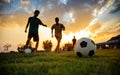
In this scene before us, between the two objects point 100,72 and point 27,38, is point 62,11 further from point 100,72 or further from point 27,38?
point 100,72

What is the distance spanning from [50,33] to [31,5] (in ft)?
8.16

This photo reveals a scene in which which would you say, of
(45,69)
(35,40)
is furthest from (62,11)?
(45,69)

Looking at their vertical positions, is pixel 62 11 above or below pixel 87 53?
above

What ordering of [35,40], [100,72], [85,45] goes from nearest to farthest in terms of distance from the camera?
[100,72]
[85,45]
[35,40]

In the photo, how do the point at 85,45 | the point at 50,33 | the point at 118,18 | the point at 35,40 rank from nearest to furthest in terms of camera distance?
1. the point at 85,45
2. the point at 118,18
3. the point at 35,40
4. the point at 50,33

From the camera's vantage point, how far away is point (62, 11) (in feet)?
26.6

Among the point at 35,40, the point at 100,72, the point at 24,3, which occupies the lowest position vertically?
the point at 100,72

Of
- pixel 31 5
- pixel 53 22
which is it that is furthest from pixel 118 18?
pixel 53 22

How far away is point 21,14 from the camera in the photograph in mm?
8062

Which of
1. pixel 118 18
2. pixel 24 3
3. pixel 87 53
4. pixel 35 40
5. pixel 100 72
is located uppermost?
pixel 24 3

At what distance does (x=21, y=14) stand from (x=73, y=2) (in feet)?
5.60

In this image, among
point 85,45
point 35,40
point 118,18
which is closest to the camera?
point 85,45

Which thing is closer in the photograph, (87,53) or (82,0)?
(87,53)

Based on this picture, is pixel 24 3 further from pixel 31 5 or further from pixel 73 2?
pixel 73 2
